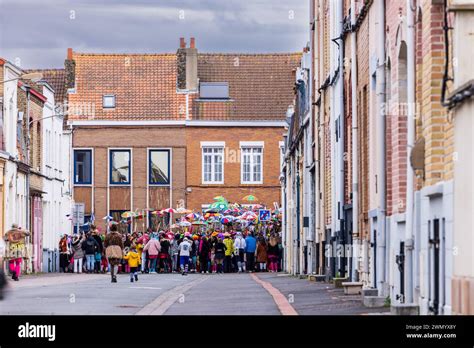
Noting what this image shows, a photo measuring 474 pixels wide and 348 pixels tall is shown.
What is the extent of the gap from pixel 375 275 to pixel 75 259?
34.0 m

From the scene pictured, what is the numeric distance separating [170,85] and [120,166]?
5386 mm

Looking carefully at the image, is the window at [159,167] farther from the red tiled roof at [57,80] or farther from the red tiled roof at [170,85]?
the red tiled roof at [57,80]

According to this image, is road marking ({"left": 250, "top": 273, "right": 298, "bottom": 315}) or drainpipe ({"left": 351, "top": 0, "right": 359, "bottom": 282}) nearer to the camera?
road marking ({"left": 250, "top": 273, "right": 298, "bottom": 315})

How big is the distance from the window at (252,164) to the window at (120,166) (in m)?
6.36

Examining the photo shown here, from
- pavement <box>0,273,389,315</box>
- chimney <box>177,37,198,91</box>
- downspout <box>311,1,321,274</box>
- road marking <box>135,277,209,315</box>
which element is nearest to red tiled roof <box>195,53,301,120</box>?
chimney <box>177,37,198,91</box>

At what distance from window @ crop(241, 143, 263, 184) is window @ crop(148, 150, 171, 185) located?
4238mm

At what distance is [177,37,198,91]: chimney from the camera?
80.7 meters

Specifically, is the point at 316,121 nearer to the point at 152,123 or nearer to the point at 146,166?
the point at 146,166

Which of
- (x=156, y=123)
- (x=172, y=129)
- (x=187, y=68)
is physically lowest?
(x=172, y=129)

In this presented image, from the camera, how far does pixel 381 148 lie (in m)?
24.1

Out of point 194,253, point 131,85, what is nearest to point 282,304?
point 194,253

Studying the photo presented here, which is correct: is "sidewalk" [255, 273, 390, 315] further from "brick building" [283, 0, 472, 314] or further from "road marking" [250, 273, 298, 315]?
"brick building" [283, 0, 472, 314]

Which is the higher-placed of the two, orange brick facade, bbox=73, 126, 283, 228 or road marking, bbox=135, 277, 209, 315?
orange brick facade, bbox=73, 126, 283, 228

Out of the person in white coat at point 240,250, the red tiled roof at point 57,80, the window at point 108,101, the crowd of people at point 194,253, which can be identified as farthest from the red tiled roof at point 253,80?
the person in white coat at point 240,250
